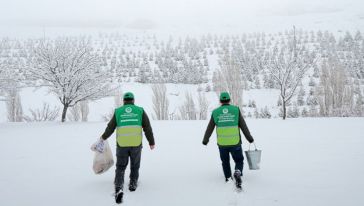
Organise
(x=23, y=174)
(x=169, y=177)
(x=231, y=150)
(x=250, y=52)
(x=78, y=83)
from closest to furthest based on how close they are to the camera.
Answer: (x=231, y=150) < (x=169, y=177) < (x=23, y=174) < (x=78, y=83) < (x=250, y=52)

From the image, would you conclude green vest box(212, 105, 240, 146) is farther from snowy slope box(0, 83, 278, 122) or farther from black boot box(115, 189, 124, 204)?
snowy slope box(0, 83, 278, 122)

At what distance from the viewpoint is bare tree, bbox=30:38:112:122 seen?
15586mm

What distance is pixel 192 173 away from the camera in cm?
664

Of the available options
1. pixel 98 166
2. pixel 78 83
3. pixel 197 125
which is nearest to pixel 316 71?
pixel 197 125

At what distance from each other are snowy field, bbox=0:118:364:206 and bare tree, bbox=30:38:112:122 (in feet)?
15.5

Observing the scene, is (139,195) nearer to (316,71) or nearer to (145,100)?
(145,100)

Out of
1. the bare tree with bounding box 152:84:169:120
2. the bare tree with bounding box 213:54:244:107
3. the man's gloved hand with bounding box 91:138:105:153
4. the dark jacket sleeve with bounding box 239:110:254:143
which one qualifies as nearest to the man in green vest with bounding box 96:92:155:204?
the man's gloved hand with bounding box 91:138:105:153

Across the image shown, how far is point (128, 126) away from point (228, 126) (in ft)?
5.96

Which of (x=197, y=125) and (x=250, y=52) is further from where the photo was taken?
(x=250, y=52)

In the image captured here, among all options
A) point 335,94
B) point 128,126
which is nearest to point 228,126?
point 128,126

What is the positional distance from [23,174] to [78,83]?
31.0 feet

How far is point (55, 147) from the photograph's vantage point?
381 inches

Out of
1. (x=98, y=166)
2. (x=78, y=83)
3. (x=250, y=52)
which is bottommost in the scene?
(x=98, y=166)

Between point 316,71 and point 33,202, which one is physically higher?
point 316,71
